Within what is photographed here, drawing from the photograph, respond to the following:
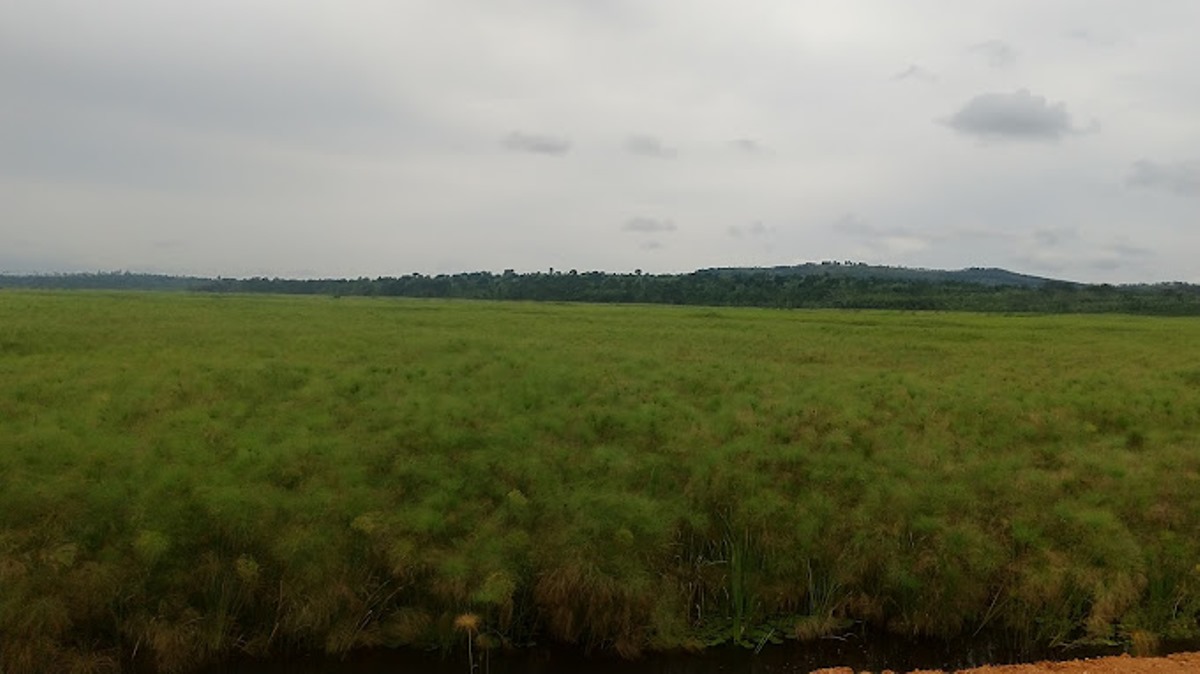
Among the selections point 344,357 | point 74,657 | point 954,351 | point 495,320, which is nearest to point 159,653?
point 74,657

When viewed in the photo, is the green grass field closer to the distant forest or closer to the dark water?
the dark water

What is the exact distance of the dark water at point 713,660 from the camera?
16.7m

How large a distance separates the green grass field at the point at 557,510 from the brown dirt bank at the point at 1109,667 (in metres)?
2.58

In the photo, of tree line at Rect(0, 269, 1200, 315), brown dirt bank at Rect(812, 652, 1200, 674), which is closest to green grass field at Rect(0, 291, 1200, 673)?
brown dirt bank at Rect(812, 652, 1200, 674)

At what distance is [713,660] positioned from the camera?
17219mm

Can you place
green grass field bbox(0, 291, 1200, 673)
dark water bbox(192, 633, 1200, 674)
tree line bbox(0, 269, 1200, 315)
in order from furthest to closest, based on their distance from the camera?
tree line bbox(0, 269, 1200, 315) → green grass field bbox(0, 291, 1200, 673) → dark water bbox(192, 633, 1200, 674)

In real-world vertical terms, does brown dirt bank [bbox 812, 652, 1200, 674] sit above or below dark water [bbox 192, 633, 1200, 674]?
above

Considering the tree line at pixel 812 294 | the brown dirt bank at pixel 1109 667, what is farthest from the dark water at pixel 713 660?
the tree line at pixel 812 294

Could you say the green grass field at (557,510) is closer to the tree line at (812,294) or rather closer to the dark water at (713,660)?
the dark water at (713,660)

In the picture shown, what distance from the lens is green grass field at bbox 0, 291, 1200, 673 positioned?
17.3 m

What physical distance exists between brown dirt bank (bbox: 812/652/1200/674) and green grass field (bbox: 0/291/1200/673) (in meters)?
2.58

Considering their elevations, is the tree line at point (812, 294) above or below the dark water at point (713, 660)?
above

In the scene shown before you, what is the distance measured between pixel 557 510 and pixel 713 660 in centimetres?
547

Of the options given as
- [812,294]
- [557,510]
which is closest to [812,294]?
[812,294]
